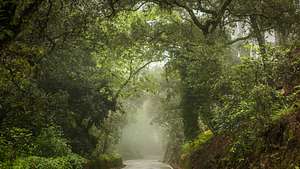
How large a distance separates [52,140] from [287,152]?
11651 millimetres

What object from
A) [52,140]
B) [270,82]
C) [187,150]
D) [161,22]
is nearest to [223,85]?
[270,82]

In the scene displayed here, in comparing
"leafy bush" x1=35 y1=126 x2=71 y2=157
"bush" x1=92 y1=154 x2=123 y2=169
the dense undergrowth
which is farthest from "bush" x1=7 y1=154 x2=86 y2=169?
"bush" x1=92 y1=154 x2=123 y2=169

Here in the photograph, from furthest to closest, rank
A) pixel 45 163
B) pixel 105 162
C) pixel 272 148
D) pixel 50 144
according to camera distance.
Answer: pixel 105 162
pixel 50 144
pixel 45 163
pixel 272 148

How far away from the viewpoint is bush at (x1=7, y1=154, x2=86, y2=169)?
13.2 meters

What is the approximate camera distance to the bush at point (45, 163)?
13.2 meters

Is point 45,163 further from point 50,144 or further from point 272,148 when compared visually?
point 272,148

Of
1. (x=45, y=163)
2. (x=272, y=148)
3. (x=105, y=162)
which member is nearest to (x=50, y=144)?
(x=45, y=163)

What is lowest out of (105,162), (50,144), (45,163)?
(105,162)

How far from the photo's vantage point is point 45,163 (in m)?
14.7

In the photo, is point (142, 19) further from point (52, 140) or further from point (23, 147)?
point (23, 147)

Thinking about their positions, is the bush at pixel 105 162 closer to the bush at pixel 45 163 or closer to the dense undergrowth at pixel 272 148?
the bush at pixel 45 163

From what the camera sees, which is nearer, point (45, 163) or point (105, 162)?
point (45, 163)

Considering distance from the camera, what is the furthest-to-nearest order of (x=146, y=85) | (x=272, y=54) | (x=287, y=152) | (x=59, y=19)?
(x=146, y=85)
(x=59, y=19)
(x=272, y=54)
(x=287, y=152)

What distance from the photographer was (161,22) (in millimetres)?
24938
